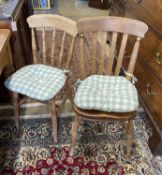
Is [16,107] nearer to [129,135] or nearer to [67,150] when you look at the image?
[67,150]

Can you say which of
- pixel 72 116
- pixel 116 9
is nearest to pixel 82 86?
pixel 72 116

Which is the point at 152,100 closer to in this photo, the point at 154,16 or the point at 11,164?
the point at 154,16

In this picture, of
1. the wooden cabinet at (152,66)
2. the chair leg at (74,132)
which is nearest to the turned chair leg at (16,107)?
the chair leg at (74,132)

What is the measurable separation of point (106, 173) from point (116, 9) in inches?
64.9

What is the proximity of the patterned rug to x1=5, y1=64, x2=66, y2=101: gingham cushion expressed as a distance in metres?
0.45

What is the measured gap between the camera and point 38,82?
1348mm

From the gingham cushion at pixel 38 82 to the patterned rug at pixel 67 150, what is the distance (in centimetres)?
45

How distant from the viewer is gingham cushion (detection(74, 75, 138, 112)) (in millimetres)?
1155

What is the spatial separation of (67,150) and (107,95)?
0.55 meters

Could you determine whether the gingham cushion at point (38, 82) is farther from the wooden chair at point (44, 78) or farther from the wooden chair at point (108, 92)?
the wooden chair at point (108, 92)

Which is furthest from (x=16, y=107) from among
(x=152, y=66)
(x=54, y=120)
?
(x=152, y=66)

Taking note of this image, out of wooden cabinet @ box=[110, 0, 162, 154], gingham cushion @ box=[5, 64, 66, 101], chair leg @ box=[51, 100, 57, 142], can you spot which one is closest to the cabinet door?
wooden cabinet @ box=[110, 0, 162, 154]

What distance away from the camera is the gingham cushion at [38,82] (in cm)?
127

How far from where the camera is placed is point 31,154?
1.46 m
